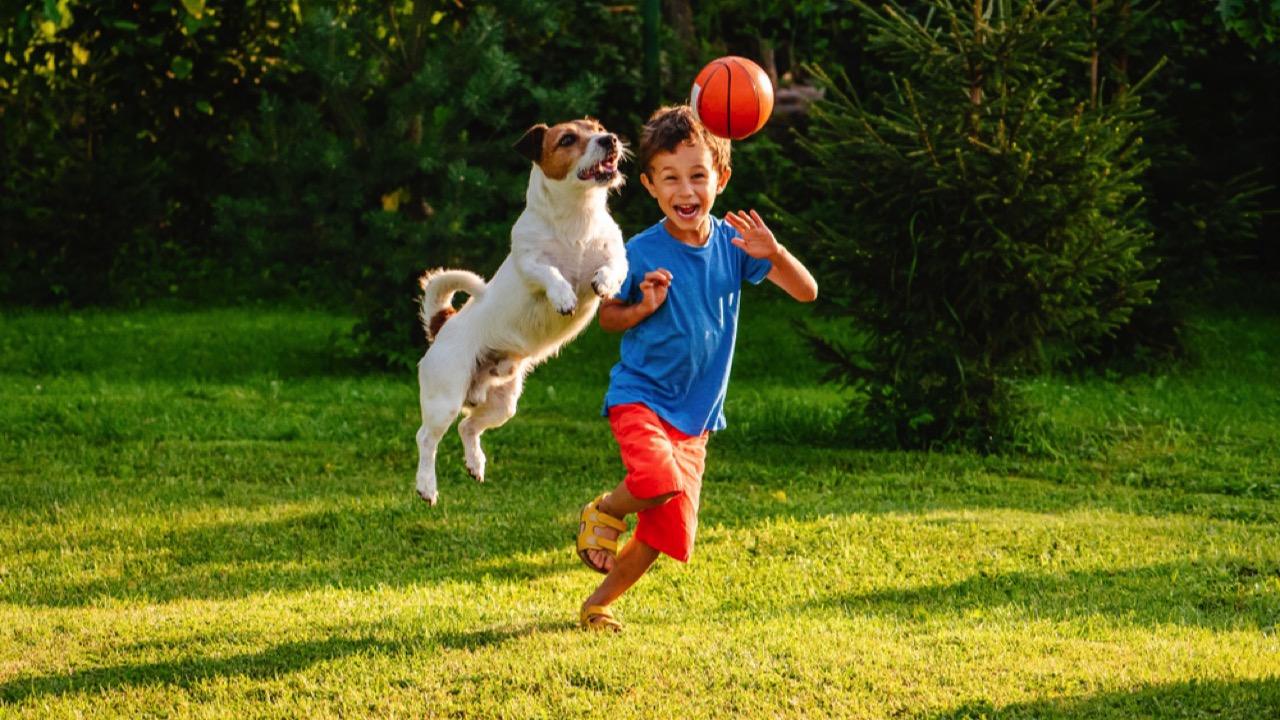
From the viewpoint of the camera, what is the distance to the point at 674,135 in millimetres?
4656

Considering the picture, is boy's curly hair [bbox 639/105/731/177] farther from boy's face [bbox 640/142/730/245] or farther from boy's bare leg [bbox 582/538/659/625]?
boy's bare leg [bbox 582/538/659/625]

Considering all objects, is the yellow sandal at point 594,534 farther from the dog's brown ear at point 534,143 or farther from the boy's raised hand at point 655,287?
the dog's brown ear at point 534,143

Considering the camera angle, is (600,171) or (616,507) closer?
(600,171)

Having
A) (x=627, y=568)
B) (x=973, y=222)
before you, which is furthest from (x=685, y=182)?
(x=973, y=222)

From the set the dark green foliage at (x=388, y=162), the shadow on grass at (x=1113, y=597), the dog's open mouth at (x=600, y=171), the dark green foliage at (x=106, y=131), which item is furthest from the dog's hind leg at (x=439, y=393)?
the dark green foliage at (x=106, y=131)

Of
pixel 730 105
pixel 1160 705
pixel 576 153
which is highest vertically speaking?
pixel 730 105

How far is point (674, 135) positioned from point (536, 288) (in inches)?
30.0

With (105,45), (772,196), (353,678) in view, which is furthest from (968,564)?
(105,45)

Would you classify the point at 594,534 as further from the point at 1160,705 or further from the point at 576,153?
the point at 1160,705

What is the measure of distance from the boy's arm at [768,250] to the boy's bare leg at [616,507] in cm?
82

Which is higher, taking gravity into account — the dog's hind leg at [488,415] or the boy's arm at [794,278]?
the boy's arm at [794,278]

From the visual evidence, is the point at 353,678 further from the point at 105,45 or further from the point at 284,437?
the point at 105,45

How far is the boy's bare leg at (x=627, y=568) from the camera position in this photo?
5.09 meters

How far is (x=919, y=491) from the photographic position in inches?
337
